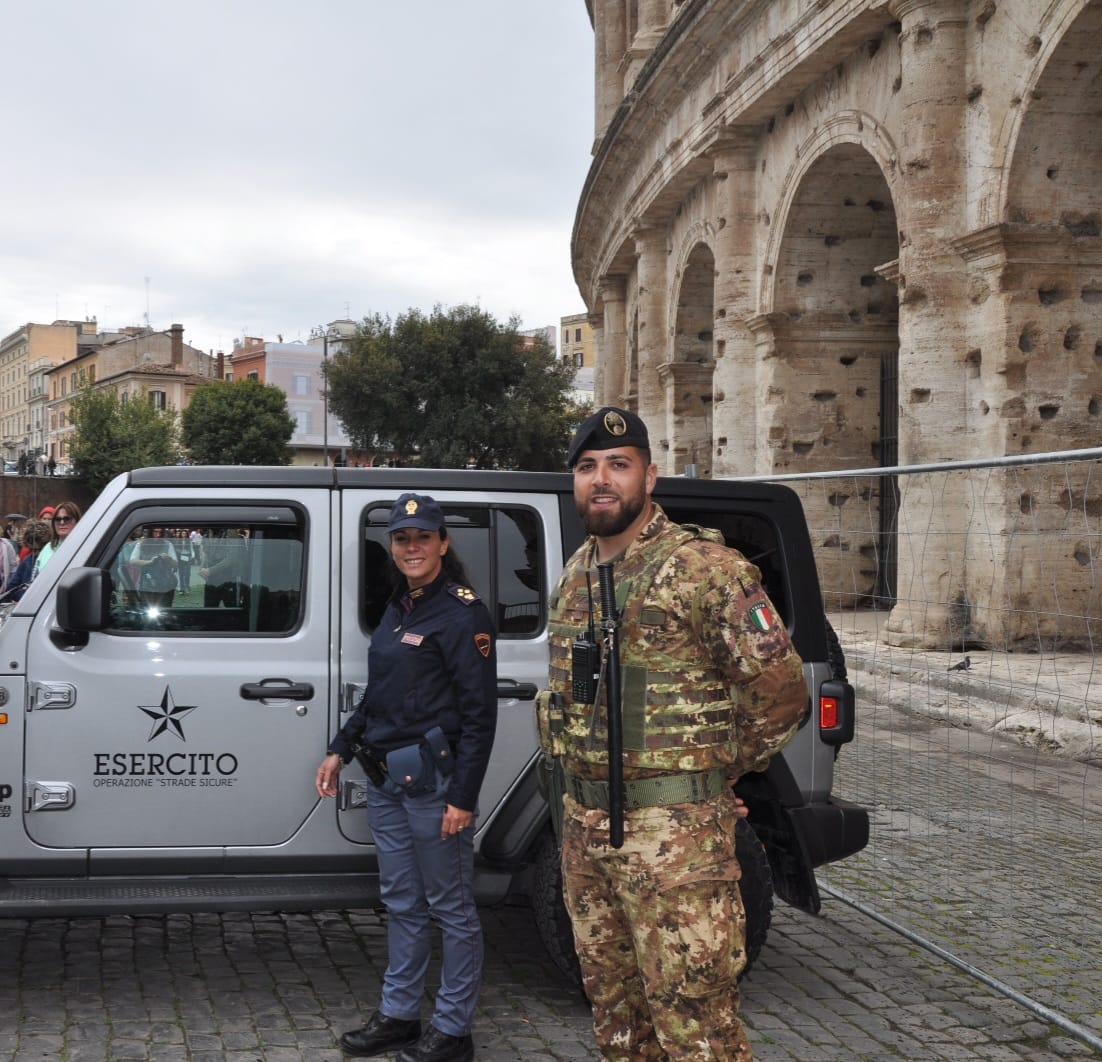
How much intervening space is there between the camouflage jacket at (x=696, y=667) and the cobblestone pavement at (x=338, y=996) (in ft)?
5.28

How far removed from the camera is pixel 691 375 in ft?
93.6

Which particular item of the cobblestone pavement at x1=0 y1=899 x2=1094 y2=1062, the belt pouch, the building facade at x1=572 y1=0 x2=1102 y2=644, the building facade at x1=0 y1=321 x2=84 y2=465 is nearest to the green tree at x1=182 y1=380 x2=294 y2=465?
the building facade at x1=0 y1=321 x2=84 y2=465

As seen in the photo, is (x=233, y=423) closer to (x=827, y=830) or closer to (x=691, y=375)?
(x=691, y=375)

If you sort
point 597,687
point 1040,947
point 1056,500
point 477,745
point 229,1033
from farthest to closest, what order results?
point 1056,500 → point 1040,947 → point 229,1033 → point 477,745 → point 597,687

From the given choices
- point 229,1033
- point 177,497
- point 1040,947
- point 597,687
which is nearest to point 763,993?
point 1040,947

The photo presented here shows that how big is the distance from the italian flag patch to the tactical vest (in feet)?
0.53

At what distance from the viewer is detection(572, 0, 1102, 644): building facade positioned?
1373cm

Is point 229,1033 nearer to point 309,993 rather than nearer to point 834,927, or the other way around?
point 309,993

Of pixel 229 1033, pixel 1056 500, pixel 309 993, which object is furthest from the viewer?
pixel 1056 500

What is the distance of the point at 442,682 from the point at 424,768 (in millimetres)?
268

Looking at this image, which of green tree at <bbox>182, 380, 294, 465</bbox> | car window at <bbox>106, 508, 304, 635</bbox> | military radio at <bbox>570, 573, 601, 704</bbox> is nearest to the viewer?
military radio at <bbox>570, 573, 601, 704</bbox>

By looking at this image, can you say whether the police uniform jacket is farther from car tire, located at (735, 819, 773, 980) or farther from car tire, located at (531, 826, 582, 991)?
car tire, located at (735, 819, 773, 980)

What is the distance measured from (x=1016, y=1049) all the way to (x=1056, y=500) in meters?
2.86

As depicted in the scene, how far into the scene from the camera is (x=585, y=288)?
45.2 meters
